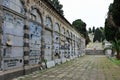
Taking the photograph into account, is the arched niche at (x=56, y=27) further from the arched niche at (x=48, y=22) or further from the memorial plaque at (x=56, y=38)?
the arched niche at (x=48, y=22)

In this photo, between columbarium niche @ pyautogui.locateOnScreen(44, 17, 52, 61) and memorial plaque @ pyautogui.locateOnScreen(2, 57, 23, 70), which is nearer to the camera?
memorial plaque @ pyautogui.locateOnScreen(2, 57, 23, 70)

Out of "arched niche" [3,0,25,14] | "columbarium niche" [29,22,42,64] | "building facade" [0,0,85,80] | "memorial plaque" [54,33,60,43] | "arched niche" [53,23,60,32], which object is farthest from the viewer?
"memorial plaque" [54,33,60,43]

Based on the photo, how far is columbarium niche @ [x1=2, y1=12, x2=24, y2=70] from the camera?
11.5 metres

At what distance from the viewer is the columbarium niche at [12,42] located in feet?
37.9

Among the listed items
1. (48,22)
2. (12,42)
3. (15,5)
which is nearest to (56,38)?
(48,22)

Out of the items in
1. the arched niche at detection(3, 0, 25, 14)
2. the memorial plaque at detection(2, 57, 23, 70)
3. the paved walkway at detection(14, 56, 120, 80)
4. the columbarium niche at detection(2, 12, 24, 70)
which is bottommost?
the paved walkway at detection(14, 56, 120, 80)

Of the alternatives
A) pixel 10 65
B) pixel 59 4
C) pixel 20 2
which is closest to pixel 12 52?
pixel 10 65

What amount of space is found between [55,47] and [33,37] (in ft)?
26.0

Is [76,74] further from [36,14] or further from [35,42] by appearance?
[36,14]

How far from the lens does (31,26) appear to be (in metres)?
15.5

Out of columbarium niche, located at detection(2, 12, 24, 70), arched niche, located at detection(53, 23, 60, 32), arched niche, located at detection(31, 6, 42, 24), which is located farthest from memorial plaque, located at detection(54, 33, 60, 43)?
columbarium niche, located at detection(2, 12, 24, 70)

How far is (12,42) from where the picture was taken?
12.5 meters

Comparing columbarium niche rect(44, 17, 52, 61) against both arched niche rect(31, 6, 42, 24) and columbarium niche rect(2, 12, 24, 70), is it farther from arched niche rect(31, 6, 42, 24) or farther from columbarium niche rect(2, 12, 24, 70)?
columbarium niche rect(2, 12, 24, 70)

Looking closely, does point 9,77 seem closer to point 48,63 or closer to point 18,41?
point 18,41
